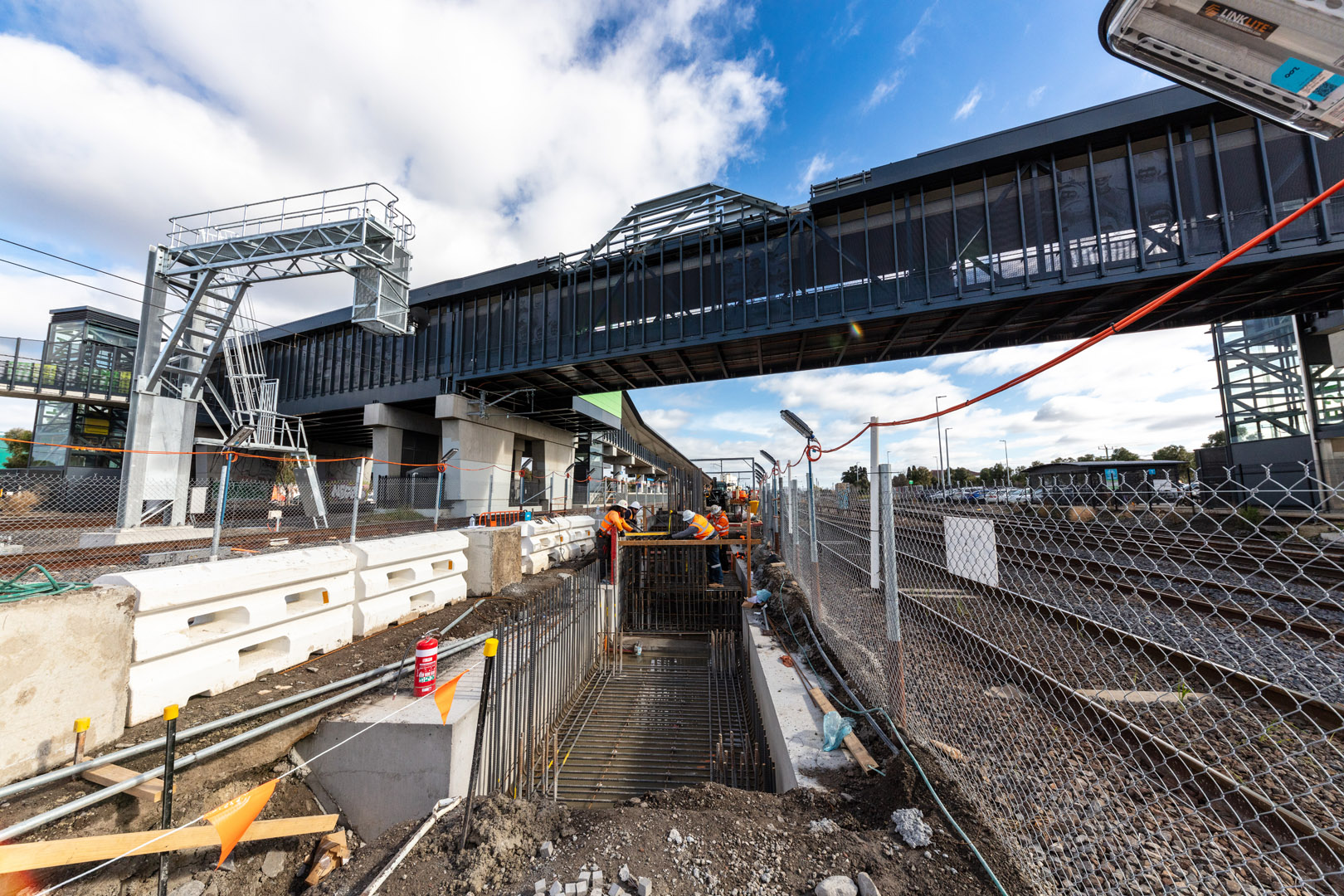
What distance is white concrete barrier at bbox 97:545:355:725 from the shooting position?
3.81 meters

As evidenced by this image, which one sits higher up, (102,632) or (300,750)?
(102,632)

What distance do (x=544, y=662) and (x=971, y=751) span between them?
13.9 ft

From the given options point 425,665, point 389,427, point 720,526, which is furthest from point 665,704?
point 389,427

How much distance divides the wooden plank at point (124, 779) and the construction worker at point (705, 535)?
347 inches

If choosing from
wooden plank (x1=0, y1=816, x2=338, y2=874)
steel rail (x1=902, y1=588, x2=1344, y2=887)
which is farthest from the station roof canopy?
wooden plank (x1=0, y1=816, x2=338, y2=874)

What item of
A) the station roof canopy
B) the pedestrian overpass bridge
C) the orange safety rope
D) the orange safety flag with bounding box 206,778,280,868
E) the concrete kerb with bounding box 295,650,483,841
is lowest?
the concrete kerb with bounding box 295,650,483,841

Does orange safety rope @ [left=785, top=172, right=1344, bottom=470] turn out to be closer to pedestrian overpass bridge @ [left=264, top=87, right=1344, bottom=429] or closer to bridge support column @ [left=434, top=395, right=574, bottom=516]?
pedestrian overpass bridge @ [left=264, top=87, right=1344, bottom=429]

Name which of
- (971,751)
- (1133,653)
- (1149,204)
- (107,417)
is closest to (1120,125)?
(1149,204)

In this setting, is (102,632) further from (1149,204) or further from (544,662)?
(1149,204)

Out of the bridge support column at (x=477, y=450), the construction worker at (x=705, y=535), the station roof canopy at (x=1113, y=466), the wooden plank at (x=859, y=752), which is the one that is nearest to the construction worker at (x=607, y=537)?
the construction worker at (x=705, y=535)

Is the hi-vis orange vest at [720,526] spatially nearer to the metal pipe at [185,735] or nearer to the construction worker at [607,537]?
the construction worker at [607,537]

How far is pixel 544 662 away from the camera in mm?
6020

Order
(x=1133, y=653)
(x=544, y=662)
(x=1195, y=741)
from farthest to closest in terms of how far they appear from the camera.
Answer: (x=1133, y=653)
(x=544, y=662)
(x=1195, y=741)

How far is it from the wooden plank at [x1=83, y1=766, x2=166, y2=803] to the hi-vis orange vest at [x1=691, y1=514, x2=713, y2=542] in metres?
8.81
